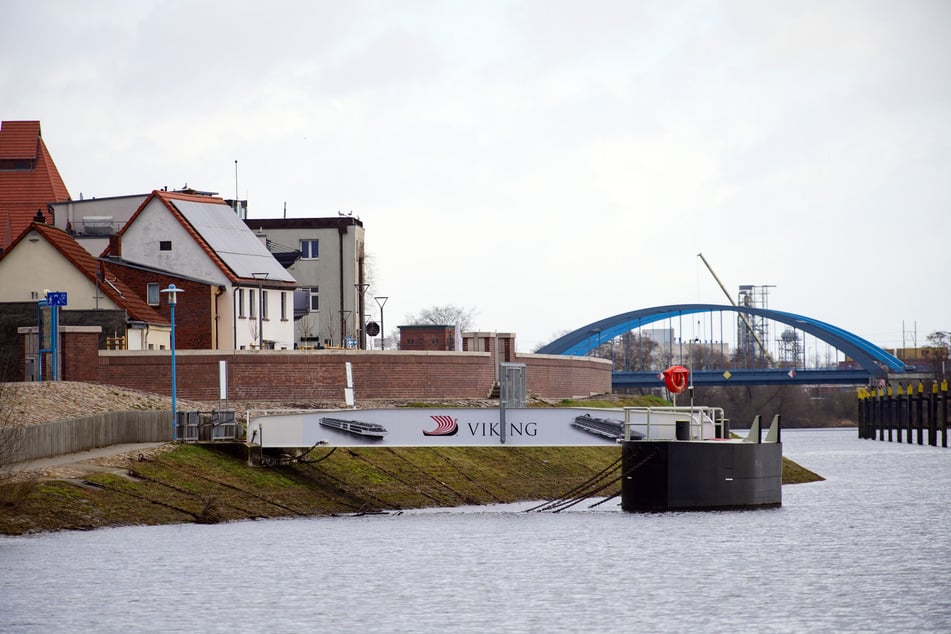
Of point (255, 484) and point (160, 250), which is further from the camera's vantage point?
point (160, 250)

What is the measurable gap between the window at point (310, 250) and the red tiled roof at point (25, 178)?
55.4 ft

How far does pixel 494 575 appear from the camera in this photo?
3634cm

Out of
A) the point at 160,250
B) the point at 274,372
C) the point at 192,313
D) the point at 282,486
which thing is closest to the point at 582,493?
the point at 282,486

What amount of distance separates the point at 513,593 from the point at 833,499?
28.1 meters

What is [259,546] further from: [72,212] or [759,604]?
[72,212]

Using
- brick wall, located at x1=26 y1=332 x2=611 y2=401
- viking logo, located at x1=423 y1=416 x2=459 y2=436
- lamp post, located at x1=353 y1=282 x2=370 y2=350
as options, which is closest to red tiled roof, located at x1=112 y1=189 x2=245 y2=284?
brick wall, located at x1=26 y1=332 x2=611 y2=401

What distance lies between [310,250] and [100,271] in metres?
30.2

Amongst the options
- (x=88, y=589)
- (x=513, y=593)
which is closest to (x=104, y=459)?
(x=88, y=589)

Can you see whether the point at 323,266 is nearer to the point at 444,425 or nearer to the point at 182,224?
the point at 182,224

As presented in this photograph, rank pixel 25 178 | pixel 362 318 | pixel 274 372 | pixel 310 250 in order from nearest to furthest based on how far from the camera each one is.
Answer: pixel 274 372 < pixel 362 318 < pixel 310 250 < pixel 25 178

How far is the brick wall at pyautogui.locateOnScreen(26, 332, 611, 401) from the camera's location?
2574 inches

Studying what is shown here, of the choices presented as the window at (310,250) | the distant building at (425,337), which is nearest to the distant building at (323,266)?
the window at (310,250)

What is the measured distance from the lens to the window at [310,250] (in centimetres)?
10462

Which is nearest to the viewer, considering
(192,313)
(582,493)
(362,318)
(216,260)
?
(582,493)
